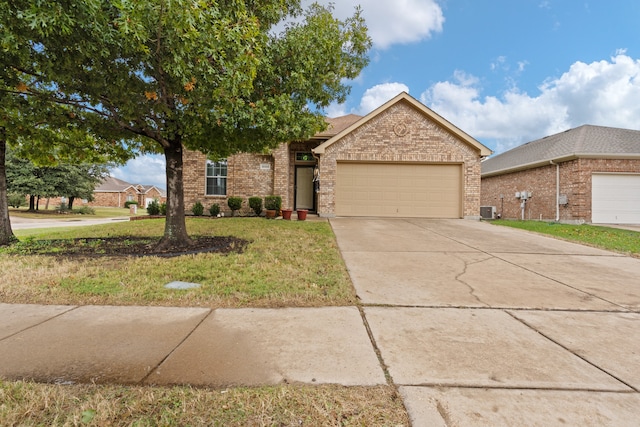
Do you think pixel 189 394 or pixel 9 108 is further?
pixel 9 108

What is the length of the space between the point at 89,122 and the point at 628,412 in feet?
27.7

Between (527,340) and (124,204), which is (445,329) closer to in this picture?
(527,340)

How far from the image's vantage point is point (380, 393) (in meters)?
1.89

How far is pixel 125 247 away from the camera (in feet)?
22.1

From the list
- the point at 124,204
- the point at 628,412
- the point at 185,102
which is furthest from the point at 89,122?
the point at 124,204

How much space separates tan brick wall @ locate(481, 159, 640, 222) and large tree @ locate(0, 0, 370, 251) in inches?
486

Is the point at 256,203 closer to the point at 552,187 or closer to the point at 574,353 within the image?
the point at 574,353

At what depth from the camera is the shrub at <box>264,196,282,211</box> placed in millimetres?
13516

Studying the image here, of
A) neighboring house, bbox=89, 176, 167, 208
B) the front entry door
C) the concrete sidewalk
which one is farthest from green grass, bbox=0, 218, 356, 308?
neighboring house, bbox=89, 176, 167, 208

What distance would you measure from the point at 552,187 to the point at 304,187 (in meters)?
12.4

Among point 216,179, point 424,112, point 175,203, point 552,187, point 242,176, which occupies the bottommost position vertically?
point 175,203

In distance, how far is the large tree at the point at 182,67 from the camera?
3807 mm

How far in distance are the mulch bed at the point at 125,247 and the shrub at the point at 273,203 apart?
5.67m

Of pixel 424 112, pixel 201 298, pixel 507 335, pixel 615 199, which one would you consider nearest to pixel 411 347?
pixel 507 335
